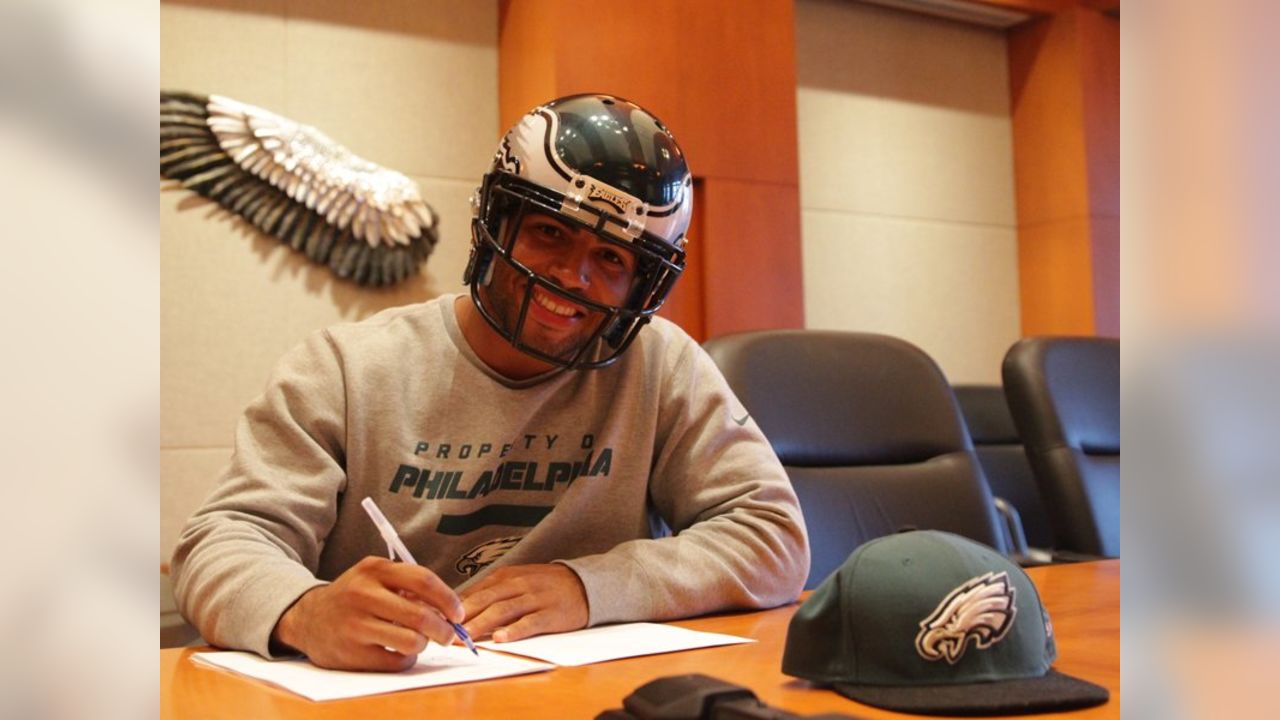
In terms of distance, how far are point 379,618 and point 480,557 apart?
0.51 meters

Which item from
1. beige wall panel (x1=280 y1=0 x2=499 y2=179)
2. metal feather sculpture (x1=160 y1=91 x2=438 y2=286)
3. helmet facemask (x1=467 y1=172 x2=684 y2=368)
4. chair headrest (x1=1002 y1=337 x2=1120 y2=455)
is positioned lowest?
chair headrest (x1=1002 y1=337 x2=1120 y2=455)

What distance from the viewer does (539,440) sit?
5.40 feet

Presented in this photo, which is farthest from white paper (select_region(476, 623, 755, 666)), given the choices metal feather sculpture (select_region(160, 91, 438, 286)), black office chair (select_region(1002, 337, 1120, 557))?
metal feather sculpture (select_region(160, 91, 438, 286))

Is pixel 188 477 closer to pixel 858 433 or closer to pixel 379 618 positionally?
pixel 858 433

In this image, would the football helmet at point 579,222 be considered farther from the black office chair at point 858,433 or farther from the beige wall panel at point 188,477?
the beige wall panel at point 188,477

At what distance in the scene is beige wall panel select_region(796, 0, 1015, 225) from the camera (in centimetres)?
467

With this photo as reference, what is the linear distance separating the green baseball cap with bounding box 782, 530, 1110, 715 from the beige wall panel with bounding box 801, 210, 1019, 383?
3.74m

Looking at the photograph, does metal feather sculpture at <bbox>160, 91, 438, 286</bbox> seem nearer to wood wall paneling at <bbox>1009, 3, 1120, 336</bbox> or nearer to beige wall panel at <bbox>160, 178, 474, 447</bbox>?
beige wall panel at <bbox>160, 178, 474, 447</bbox>

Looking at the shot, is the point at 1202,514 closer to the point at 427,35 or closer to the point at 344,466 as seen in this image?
the point at 344,466

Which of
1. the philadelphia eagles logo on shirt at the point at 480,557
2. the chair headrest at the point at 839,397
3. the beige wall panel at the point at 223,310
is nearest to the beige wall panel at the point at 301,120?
the beige wall panel at the point at 223,310

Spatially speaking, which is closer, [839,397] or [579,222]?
[579,222]

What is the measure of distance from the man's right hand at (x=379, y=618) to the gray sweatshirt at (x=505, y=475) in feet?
0.69

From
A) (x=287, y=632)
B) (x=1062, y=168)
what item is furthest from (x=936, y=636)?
(x=1062, y=168)

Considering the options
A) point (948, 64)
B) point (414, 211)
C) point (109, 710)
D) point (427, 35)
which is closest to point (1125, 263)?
point (109, 710)
